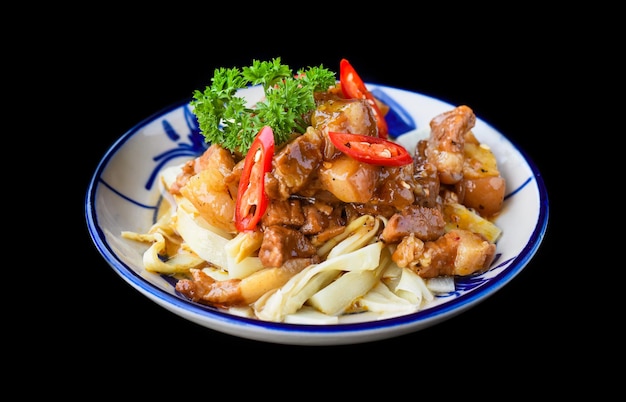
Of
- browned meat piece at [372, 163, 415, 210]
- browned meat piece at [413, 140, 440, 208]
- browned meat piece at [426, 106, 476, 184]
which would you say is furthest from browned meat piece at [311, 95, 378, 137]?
browned meat piece at [426, 106, 476, 184]

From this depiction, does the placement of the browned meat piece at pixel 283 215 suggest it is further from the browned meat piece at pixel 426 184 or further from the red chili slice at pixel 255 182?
the browned meat piece at pixel 426 184

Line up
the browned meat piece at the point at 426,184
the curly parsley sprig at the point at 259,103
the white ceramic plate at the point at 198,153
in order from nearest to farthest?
the white ceramic plate at the point at 198,153, the curly parsley sprig at the point at 259,103, the browned meat piece at the point at 426,184

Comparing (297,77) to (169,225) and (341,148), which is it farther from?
(169,225)

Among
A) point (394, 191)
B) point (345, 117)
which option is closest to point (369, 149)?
point (345, 117)

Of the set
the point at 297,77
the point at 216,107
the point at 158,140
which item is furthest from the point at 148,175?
the point at 297,77

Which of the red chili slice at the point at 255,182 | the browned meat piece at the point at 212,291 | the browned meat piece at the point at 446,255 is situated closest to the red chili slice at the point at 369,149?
the red chili slice at the point at 255,182

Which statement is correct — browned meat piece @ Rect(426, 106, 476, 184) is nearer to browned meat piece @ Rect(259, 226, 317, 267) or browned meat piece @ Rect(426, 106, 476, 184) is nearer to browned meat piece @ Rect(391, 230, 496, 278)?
browned meat piece @ Rect(391, 230, 496, 278)
